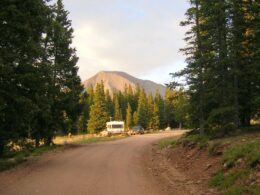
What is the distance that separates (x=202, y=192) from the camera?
474 inches

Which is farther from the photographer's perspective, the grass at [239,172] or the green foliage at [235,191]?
the grass at [239,172]

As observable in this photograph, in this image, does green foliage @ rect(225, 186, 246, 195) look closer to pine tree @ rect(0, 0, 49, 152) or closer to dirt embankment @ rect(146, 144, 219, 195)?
dirt embankment @ rect(146, 144, 219, 195)

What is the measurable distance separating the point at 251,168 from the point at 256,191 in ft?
6.99

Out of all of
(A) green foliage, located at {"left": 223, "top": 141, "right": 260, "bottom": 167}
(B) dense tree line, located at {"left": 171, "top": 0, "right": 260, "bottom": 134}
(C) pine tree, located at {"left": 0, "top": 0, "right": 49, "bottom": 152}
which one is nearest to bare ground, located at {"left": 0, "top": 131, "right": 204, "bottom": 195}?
(A) green foliage, located at {"left": 223, "top": 141, "right": 260, "bottom": 167}

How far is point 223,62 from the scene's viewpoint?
2195 centimetres

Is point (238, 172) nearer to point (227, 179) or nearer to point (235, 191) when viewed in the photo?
point (227, 179)

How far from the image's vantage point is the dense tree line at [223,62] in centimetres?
2255

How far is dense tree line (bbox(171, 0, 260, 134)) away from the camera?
22.5 metres

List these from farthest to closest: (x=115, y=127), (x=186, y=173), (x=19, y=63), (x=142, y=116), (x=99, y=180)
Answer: (x=142, y=116), (x=115, y=127), (x=19, y=63), (x=186, y=173), (x=99, y=180)

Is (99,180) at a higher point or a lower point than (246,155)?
lower

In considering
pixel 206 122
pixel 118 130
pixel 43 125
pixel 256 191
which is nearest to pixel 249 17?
pixel 206 122

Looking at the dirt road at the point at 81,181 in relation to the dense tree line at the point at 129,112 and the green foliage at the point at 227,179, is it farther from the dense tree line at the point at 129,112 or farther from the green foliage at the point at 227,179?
the dense tree line at the point at 129,112

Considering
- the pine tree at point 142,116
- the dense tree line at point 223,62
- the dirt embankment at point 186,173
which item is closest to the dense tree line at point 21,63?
the dirt embankment at point 186,173

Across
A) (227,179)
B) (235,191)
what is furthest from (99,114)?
(235,191)
